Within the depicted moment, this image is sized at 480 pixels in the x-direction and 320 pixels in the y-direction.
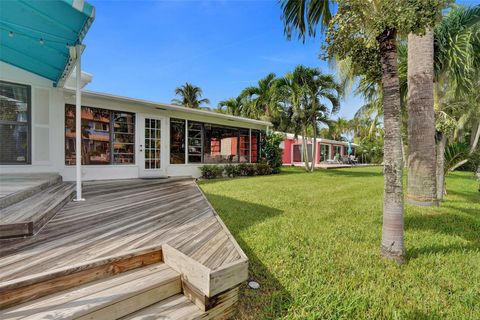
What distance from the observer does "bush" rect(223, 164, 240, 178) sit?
10911 mm

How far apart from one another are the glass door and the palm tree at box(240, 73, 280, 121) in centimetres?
800

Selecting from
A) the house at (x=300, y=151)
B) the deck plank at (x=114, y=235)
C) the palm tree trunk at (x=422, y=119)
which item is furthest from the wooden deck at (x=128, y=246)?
the house at (x=300, y=151)

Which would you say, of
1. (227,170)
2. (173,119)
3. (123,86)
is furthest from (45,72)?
(123,86)

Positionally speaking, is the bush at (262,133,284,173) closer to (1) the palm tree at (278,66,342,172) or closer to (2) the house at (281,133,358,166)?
(1) the palm tree at (278,66,342,172)

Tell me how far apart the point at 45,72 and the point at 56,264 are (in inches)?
A: 221

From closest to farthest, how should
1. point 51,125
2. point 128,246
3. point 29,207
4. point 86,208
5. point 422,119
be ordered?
point 128,246 < point 29,207 < point 86,208 < point 422,119 < point 51,125

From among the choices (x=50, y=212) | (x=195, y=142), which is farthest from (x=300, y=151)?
(x=50, y=212)

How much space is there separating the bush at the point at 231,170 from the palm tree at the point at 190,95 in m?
16.7

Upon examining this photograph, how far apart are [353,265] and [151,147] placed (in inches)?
291

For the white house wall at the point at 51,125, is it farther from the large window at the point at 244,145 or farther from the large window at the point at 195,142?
the large window at the point at 244,145

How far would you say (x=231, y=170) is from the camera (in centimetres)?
1106

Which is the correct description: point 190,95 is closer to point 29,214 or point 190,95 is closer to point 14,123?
point 14,123

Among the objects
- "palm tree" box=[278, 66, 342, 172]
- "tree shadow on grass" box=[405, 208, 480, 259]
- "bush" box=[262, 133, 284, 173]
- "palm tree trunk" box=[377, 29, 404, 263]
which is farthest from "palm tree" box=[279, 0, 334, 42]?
"palm tree" box=[278, 66, 342, 172]

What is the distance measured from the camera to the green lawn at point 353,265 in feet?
6.30
